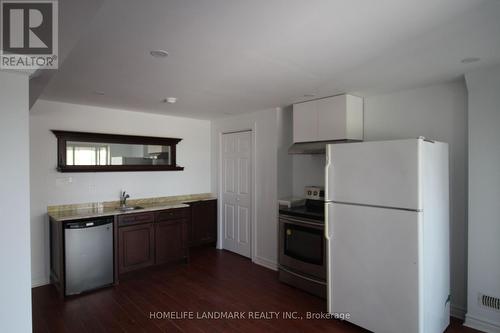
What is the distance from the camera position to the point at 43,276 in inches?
139

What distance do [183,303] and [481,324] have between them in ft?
9.49

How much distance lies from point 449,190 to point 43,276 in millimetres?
4853

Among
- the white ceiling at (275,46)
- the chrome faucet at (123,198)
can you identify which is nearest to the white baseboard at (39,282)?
the chrome faucet at (123,198)

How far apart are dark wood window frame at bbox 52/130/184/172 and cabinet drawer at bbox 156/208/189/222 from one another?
80 cm

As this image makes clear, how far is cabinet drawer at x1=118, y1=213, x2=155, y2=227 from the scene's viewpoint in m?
3.63

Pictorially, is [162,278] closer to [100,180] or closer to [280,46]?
[100,180]

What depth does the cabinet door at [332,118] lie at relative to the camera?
3.26m

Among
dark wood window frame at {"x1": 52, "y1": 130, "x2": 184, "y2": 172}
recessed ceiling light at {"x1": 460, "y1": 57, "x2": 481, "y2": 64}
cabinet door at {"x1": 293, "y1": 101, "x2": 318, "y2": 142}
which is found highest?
recessed ceiling light at {"x1": 460, "y1": 57, "x2": 481, "y2": 64}

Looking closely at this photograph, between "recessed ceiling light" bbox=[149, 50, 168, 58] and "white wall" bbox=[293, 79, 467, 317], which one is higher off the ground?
"recessed ceiling light" bbox=[149, 50, 168, 58]

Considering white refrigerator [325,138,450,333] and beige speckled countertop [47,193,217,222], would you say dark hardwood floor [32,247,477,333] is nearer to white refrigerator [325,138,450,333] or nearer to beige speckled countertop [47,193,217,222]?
white refrigerator [325,138,450,333]

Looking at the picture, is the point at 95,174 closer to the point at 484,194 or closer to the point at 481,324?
the point at 484,194

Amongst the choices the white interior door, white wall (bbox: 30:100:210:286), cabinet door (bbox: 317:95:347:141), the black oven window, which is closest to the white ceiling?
cabinet door (bbox: 317:95:347:141)

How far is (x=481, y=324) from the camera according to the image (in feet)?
8.33

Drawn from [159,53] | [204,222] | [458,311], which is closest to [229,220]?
[204,222]
